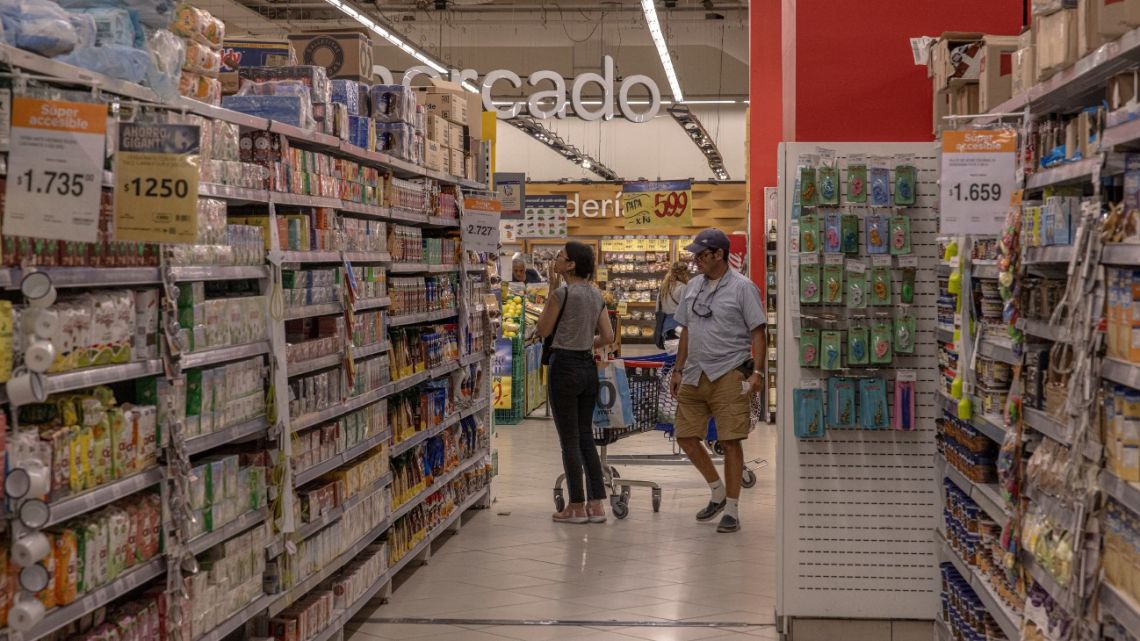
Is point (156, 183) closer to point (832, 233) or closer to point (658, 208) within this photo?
point (832, 233)

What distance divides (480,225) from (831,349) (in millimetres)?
3419

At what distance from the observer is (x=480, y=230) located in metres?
8.43

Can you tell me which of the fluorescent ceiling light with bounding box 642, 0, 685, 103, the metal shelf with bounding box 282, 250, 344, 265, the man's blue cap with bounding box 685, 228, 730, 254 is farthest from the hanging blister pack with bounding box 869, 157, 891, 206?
the fluorescent ceiling light with bounding box 642, 0, 685, 103

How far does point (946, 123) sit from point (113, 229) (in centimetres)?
349

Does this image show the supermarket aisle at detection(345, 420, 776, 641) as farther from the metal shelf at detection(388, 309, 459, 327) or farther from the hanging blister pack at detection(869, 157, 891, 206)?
the hanging blister pack at detection(869, 157, 891, 206)

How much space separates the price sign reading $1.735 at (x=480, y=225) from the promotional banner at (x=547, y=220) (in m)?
11.4

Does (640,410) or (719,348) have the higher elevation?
(719,348)

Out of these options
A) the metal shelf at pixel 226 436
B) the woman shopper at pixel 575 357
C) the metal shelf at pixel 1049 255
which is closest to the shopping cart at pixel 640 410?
the woman shopper at pixel 575 357

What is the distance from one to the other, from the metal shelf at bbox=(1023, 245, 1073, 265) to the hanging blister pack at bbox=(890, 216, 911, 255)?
1730 mm

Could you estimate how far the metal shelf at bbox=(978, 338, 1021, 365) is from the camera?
4.01 m

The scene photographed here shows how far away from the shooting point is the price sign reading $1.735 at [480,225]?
833 centimetres

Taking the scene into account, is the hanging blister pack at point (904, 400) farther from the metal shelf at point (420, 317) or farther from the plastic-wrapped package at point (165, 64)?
the plastic-wrapped package at point (165, 64)

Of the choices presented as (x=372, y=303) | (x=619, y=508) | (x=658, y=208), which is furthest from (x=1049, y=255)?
(x=658, y=208)

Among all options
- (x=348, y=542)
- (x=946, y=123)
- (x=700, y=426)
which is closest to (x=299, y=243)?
(x=348, y=542)
